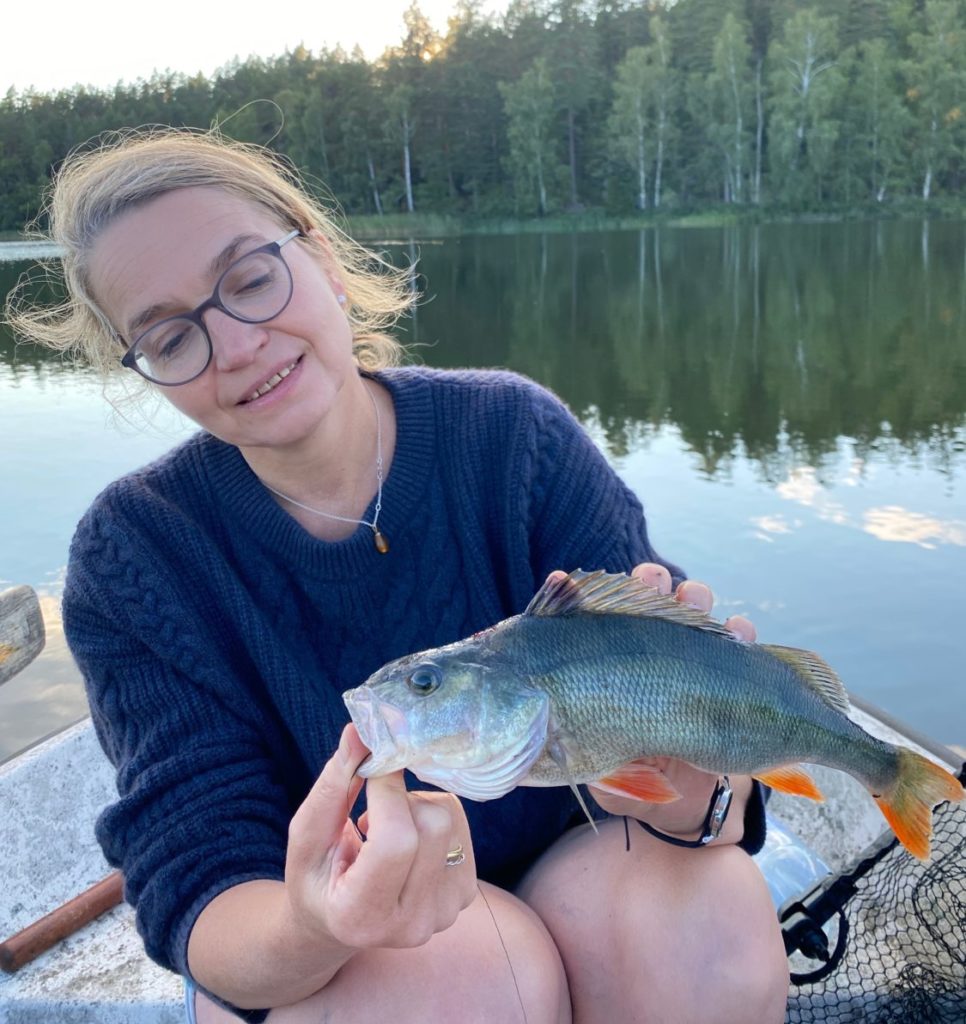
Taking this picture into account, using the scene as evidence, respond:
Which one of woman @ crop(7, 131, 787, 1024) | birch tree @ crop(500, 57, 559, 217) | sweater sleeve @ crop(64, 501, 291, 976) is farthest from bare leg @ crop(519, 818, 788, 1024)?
Result: birch tree @ crop(500, 57, 559, 217)

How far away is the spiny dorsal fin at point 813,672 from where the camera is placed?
6.01 feet

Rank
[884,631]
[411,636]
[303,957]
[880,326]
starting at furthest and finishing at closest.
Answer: [880,326] < [884,631] < [411,636] < [303,957]

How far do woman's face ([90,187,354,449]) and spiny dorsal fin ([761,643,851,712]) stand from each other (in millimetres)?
1040

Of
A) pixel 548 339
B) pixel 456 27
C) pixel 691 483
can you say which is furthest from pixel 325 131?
pixel 691 483

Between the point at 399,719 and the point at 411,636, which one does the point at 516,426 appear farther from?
the point at 399,719

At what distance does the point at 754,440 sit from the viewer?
1013 centimetres

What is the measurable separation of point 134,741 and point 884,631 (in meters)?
5.10

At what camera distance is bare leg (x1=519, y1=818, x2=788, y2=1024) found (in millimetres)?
1827

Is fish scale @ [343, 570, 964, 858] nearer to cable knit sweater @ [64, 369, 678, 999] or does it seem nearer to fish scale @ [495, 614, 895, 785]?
fish scale @ [495, 614, 895, 785]

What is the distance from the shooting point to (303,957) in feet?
5.28

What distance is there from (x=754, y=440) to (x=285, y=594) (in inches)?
340

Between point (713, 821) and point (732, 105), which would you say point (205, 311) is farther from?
point (732, 105)

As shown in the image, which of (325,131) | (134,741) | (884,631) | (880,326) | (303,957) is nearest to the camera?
(303,957)

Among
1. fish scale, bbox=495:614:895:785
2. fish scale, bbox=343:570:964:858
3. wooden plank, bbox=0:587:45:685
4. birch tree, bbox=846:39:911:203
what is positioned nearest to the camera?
fish scale, bbox=343:570:964:858
